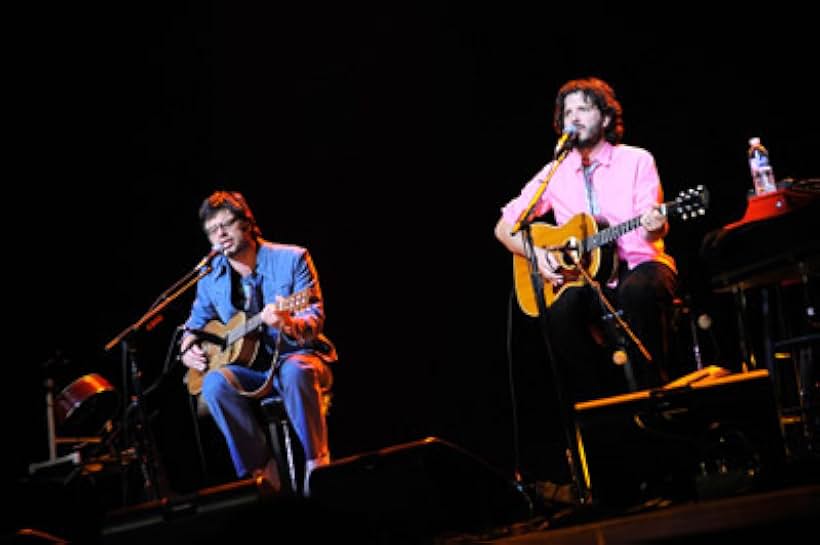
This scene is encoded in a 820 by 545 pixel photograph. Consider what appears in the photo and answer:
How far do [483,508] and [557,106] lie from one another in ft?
6.48

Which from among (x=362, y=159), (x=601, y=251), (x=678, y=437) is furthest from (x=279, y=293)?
(x=678, y=437)

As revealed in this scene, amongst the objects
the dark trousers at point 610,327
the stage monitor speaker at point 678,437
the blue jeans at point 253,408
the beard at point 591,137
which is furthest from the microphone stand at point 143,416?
the stage monitor speaker at point 678,437

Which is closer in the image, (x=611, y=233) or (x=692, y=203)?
(x=692, y=203)

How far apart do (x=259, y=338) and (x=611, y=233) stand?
175 centimetres

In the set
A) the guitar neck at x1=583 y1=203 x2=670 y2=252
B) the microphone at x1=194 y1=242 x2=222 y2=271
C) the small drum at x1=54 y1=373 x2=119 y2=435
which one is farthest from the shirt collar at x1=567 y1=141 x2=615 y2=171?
the small drum at x1=54 y1=373 x2=119 y2=435

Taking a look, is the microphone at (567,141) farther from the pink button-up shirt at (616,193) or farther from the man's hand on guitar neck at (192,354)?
the man's hand on guitar neck at (192,354)

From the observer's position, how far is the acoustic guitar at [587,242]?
3.82 meters

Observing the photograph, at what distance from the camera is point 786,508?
6.56 feet

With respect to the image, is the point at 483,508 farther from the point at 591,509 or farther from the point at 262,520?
the point at 262,520

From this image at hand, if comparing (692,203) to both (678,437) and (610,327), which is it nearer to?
(610,327)

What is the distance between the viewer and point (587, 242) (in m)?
4.11

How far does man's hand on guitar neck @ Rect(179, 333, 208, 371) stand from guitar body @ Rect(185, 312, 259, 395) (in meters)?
0.04

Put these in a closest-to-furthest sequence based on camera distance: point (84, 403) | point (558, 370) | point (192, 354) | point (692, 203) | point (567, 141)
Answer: point (558, 370), point (692, 203), point (567, 141), point (192, 354), point (84, 403)

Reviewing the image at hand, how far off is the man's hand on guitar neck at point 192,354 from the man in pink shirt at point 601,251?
160cm
